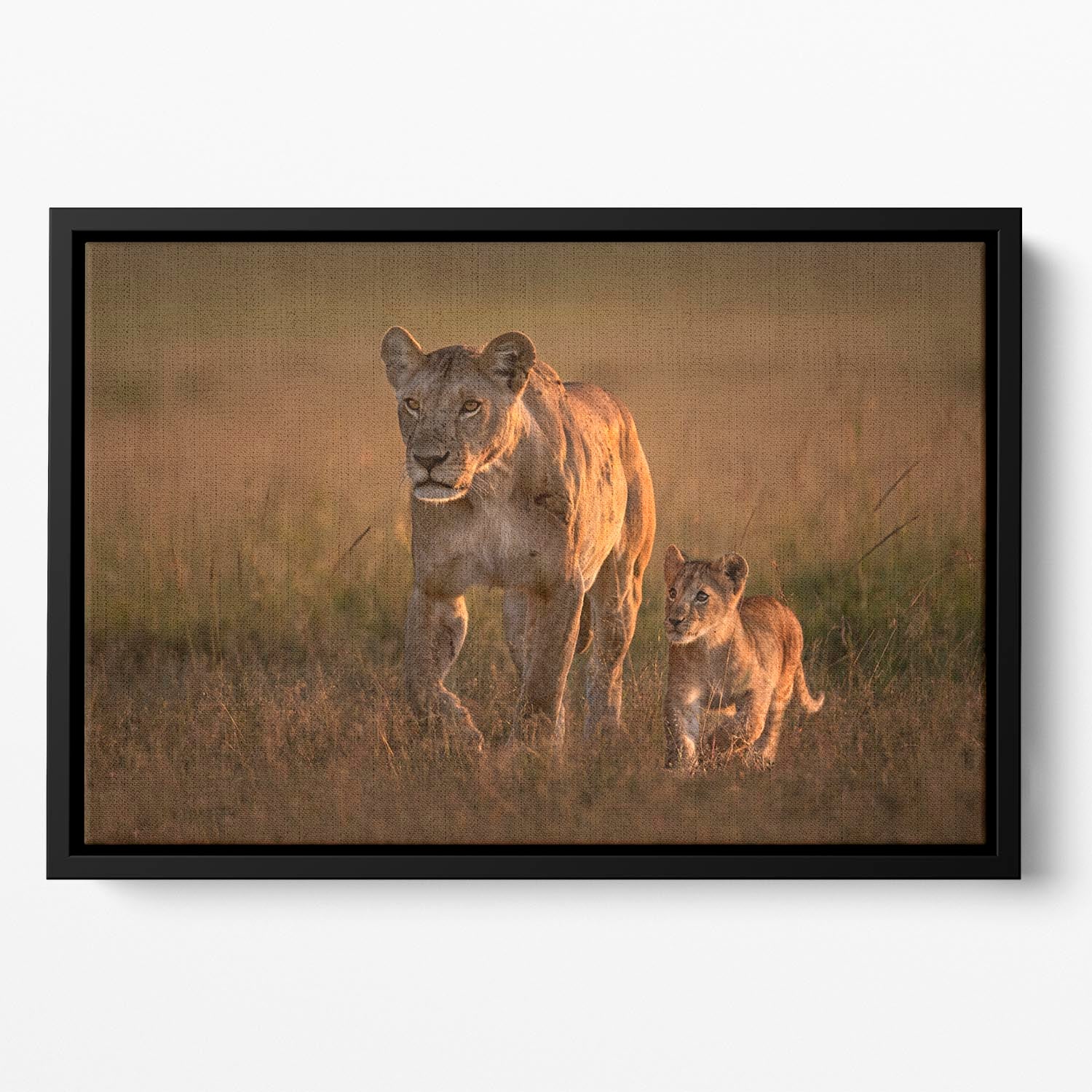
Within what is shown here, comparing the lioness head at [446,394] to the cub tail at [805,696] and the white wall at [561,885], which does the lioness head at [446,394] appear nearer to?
the white wall at [561,885]

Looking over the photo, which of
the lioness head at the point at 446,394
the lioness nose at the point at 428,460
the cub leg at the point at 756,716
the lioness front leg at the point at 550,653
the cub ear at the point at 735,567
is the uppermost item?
the lioness head at the point at 446,394

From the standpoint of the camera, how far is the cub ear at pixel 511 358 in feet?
10.3

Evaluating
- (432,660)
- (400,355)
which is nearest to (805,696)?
(432,660)

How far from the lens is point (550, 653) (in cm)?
317

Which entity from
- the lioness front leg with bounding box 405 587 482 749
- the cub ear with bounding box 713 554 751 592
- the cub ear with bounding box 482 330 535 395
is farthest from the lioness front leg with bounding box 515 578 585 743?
the cub ear with bounding box 482 330 535 395

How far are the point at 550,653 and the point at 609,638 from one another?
0.42 ft

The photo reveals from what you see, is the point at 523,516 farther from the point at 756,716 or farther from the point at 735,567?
the point at 756,716

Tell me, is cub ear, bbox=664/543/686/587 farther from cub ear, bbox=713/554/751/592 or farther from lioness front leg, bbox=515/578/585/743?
lioness front leg, bbox=515/578/585/743

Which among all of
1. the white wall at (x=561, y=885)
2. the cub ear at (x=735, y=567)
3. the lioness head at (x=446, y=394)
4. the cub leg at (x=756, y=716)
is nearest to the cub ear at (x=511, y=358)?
the lioness head at (x=446, y=394)

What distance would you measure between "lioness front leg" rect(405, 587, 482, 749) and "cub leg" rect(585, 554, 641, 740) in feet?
0.83
